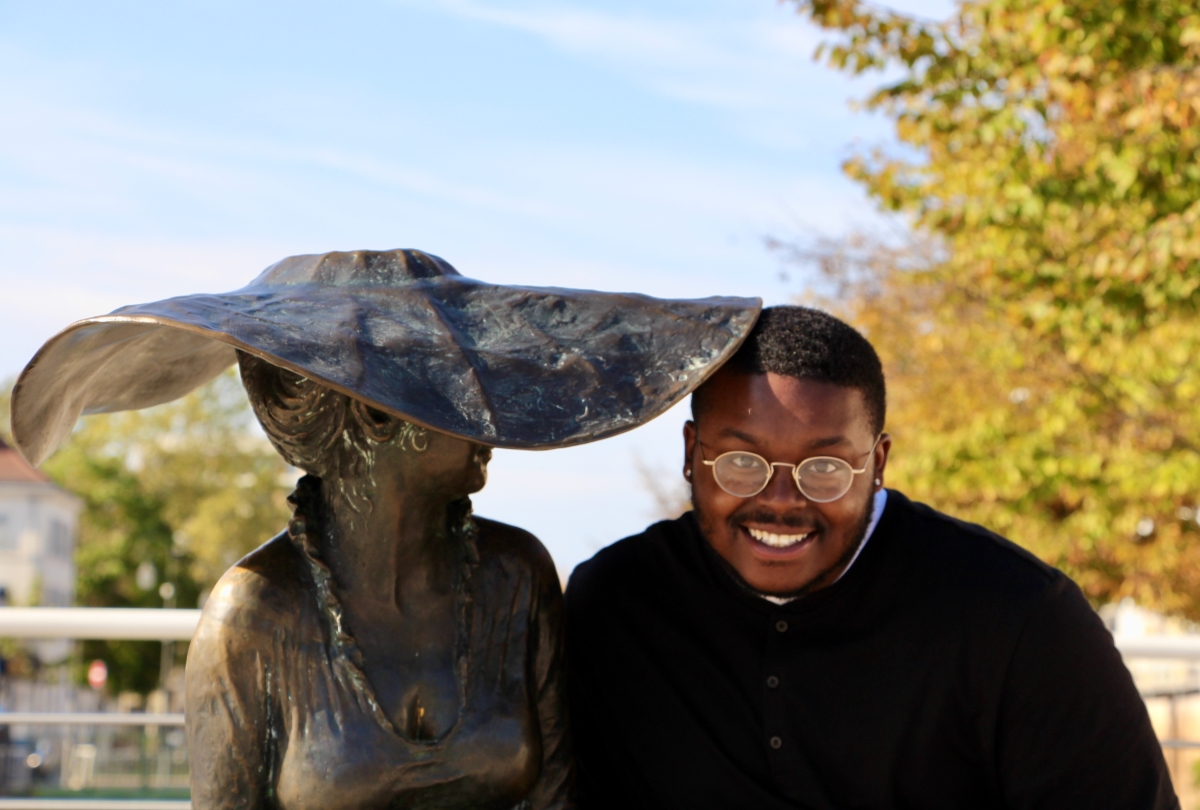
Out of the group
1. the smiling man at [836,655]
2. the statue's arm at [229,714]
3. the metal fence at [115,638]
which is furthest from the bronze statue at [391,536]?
the metal fence at [115,638]

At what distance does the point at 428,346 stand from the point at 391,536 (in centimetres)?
39

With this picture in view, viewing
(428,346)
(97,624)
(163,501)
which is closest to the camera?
(428,346)

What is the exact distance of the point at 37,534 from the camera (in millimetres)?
55906

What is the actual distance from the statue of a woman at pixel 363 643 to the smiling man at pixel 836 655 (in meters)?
0.42

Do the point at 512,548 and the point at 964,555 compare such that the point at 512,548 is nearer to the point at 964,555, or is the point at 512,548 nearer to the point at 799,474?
the point at 799,474

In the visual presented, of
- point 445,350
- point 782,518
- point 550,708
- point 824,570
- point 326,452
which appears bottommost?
point 550,708

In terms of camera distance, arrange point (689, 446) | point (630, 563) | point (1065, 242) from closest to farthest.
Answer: point (689, 446) → point (630, 563) → point (1065, 242)

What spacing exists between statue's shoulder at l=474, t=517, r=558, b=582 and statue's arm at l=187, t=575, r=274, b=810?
0.43 m

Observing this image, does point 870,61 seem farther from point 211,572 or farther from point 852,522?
point 211,572

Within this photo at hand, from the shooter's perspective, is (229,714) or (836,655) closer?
(229,714)

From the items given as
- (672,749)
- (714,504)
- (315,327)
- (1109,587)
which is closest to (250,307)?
(315,327)

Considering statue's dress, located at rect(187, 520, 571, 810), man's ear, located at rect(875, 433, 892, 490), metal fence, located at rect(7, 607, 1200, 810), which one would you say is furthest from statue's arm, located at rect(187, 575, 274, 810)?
man's ear, located at rect(875, 433, 892, 490)

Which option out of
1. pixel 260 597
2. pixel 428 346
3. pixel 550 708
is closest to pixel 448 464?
pixel 428 346

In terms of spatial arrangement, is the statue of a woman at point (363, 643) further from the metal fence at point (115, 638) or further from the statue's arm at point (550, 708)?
the metal fence at point (115, 638)
